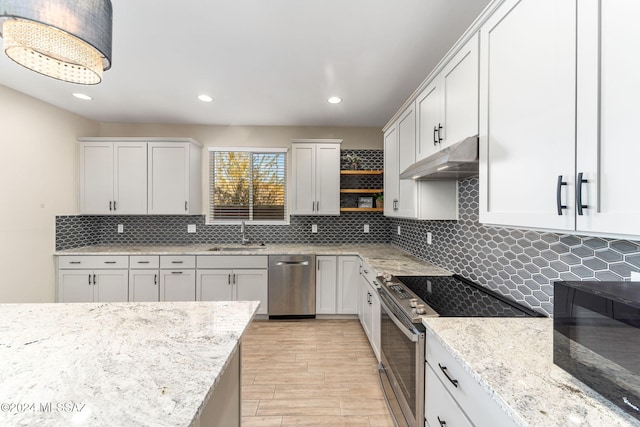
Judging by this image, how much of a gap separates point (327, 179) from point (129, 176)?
259 centimetres

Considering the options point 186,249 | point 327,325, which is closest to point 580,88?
point 327,325

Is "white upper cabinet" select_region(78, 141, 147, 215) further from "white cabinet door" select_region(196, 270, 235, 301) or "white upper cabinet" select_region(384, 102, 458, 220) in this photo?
"white upper cabinet" select_region(384, 102, 458, 220)

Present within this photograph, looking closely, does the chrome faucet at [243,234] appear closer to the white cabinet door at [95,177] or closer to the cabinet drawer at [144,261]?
the cabinet drawer at [144,261]

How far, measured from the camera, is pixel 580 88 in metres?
0.82

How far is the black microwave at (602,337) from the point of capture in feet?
2.08

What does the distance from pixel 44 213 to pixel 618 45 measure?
460 cm

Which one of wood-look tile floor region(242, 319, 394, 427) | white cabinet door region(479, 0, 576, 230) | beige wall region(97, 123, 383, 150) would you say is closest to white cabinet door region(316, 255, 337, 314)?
wood-look tile floor region(242, 319, 394, 427)

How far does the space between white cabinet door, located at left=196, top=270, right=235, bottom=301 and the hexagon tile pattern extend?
233 cm

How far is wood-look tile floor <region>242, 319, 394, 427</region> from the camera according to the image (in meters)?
1.80

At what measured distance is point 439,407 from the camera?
45.0 inches

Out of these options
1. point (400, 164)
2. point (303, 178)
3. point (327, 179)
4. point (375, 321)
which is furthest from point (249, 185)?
point (375, 321)

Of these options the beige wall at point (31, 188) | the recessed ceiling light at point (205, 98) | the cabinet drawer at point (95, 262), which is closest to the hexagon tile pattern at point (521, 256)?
the recessed ceiling light at point (205, 98)

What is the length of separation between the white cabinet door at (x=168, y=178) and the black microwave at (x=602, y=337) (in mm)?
3703

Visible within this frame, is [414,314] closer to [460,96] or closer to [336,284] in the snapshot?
[460,96]
